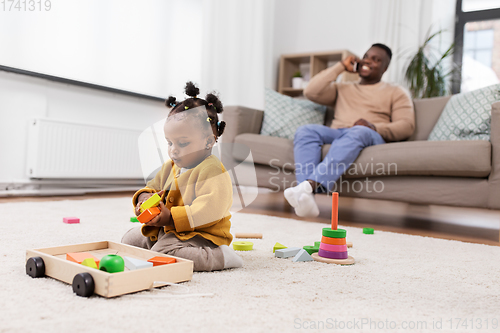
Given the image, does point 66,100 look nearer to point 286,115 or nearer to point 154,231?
point 286,115

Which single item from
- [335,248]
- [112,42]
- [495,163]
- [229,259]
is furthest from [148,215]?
[112,42]

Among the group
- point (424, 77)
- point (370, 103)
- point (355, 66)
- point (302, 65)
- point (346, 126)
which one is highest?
point (302, 65)

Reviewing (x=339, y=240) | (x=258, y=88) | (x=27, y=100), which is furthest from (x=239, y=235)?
(x=258, y=88)

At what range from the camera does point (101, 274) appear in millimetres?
735

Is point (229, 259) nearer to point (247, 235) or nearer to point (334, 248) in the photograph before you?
point (334, 248)

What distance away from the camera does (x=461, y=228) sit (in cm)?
218

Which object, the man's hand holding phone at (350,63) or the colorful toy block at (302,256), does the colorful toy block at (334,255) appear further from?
the man's hand holding phone at (350,63)

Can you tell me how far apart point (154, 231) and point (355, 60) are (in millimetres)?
1841

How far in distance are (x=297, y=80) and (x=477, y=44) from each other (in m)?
1.76

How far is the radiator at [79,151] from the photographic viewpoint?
257cm

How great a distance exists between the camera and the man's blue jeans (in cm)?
195

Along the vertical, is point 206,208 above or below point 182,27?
below

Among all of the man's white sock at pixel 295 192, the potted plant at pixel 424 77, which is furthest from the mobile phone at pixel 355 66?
the potted plant at pixel 424 77

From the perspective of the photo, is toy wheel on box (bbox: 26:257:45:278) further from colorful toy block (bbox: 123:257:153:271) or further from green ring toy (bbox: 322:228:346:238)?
green ring toy (bbox: 322:228:346:238)
